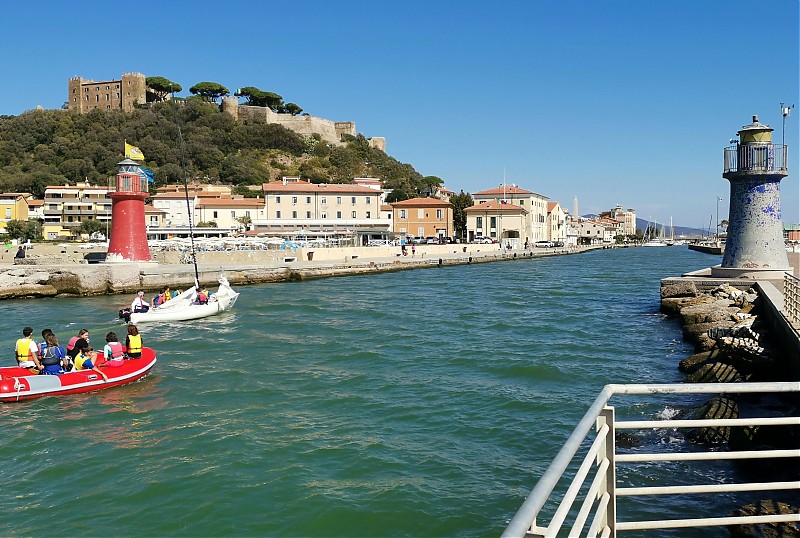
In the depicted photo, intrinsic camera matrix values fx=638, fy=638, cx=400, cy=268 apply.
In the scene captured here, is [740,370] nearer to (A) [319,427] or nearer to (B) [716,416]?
(B) [716,416]

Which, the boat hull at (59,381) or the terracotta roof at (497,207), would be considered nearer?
the boat hull at (59,381)

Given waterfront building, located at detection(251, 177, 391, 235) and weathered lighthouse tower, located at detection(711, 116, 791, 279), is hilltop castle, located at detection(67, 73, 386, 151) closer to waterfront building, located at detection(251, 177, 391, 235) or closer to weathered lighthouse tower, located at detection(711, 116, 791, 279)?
waterfront building, located at detection(251, 177, 391, 235)

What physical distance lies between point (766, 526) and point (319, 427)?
6.93 m

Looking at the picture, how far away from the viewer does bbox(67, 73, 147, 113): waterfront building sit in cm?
12125

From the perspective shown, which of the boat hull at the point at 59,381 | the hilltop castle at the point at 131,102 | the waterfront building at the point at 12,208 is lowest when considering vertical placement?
the boat hull at the point at 59,381

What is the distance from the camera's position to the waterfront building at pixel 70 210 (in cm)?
7950

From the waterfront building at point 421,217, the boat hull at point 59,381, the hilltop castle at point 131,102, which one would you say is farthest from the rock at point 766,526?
the hilltop castle at point 131,102

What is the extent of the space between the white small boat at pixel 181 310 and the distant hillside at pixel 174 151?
69.2m

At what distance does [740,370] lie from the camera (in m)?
11.6

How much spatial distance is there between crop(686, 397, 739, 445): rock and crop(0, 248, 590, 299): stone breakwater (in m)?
31.4

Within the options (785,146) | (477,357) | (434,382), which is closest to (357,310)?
(477,357)

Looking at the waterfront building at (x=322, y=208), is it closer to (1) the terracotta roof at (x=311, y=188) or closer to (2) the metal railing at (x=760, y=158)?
(1) the terracotta roof at (x=311, y=188)

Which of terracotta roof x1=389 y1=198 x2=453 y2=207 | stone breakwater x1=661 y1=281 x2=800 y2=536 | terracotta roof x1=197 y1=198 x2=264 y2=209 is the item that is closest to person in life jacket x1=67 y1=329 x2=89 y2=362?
stone breakwater x1=661 y1=281 x2=800 y2=536

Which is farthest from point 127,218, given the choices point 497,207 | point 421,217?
point 497,207
